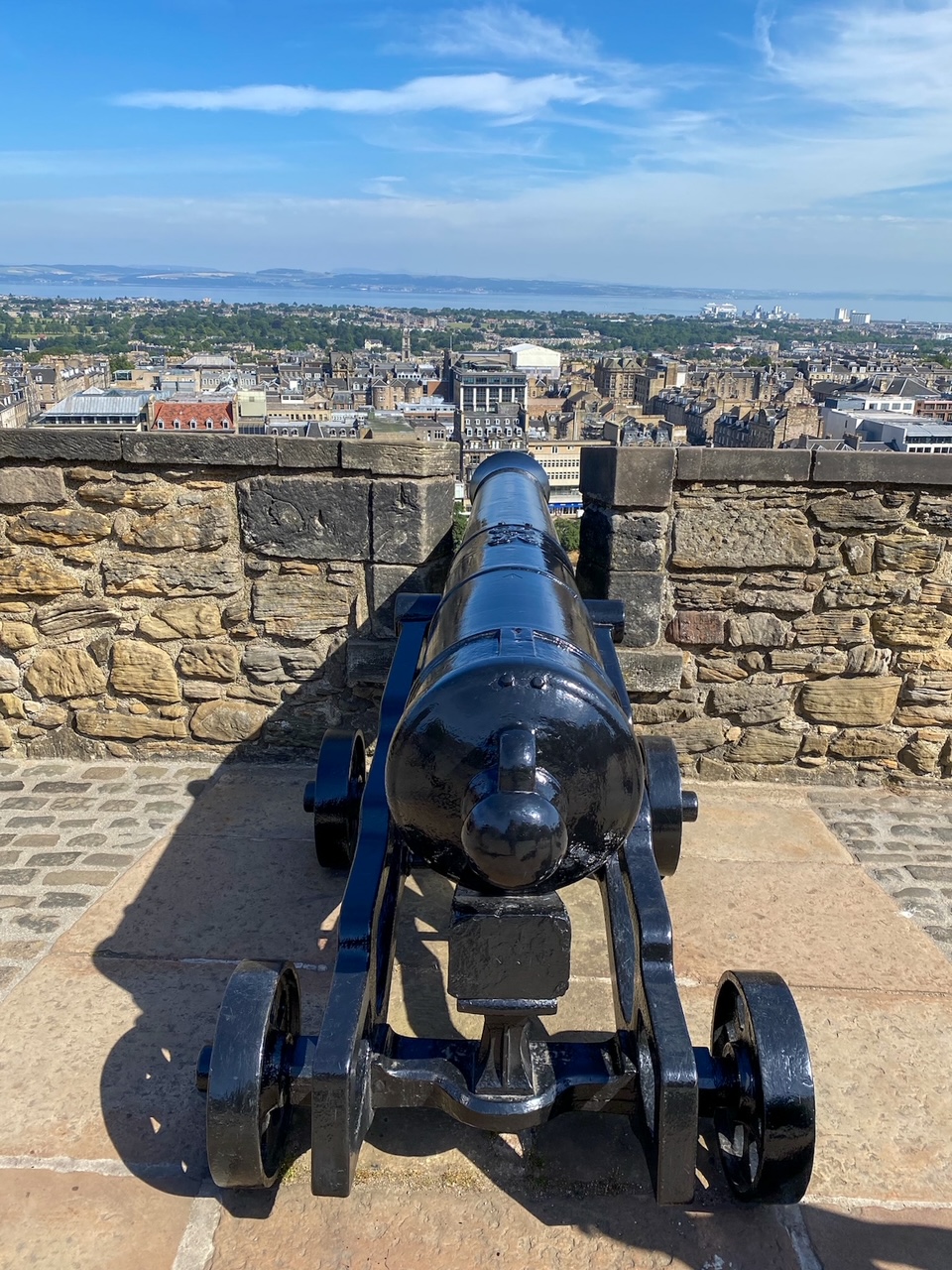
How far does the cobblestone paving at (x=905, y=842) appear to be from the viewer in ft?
10.6

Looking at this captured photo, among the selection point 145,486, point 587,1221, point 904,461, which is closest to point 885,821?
point 904,461

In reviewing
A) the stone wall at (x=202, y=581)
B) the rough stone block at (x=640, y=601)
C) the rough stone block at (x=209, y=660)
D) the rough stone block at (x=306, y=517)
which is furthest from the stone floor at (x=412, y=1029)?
the rough stone block at (x=306, y=517)

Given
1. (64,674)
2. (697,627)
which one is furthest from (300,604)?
(697,627)

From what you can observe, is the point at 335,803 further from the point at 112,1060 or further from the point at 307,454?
the point at 307,454

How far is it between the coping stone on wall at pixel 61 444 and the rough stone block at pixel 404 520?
1079mm

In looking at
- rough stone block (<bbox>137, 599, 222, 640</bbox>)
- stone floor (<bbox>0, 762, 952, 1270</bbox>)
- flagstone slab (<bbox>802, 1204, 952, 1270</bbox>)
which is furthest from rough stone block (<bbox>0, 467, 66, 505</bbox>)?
flagstone slab (<bbox>802, 1204, 952, 1270</bbox>)

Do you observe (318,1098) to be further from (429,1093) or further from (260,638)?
(260,638)

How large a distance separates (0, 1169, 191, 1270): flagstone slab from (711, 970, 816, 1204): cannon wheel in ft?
3.77

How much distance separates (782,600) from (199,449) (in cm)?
246

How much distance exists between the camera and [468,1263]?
6.31 feet

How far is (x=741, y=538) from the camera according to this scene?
157 inches

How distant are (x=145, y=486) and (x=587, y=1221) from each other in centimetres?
315

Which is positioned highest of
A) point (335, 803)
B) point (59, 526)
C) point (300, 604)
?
point (59, 526)

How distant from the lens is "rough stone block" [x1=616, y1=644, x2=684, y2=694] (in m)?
4.10
